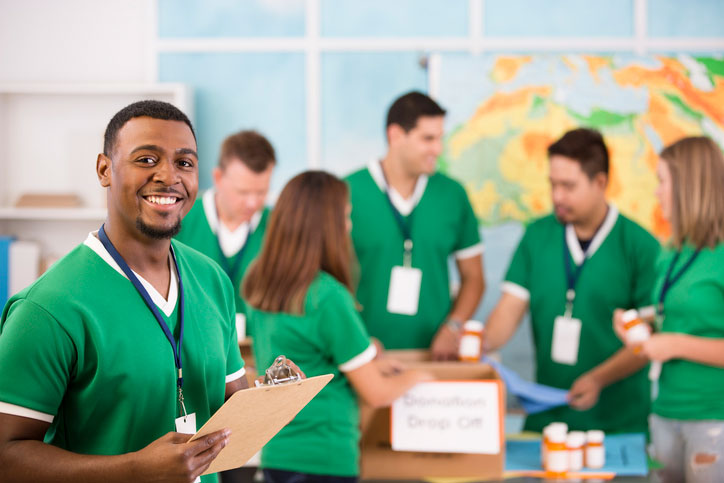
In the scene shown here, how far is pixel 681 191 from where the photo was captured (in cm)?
254

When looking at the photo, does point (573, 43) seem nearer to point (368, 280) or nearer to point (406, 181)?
point (406, 181)

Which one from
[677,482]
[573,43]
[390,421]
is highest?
[573,43]

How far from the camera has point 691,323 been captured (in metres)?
2.43

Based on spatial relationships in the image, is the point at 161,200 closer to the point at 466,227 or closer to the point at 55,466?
the point at 55,466

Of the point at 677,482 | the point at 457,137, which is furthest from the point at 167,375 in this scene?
the point at 457,137

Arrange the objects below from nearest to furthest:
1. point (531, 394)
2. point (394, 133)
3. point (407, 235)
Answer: point (531, 394)
point (407, 235)
point (394, 133)

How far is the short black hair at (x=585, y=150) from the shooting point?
3100 millimetres

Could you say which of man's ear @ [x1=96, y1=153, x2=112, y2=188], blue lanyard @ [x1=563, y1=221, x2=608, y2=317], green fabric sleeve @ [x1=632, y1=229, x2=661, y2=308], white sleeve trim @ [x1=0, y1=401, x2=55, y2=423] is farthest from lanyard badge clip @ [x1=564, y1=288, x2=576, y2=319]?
white sleeve trim @ [x1=0, y1=401, x2=55, y2=423]

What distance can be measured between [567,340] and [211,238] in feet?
4.62

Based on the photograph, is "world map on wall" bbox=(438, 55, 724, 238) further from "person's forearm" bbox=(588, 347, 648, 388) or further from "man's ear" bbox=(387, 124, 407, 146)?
"person's forearm" bbox=(588, 347, 648, 388)

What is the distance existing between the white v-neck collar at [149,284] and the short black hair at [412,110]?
2041mm

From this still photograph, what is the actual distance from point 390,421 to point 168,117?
1462 mm

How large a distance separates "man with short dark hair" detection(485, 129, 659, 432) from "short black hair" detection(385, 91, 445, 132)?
521 millimetres

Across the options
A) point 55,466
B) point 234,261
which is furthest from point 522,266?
point 55,466
